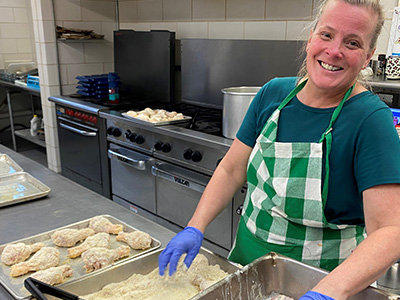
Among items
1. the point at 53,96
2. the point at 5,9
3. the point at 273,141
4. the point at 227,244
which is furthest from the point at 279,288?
the point at 5,9

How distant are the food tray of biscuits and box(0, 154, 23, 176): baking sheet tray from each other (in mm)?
920

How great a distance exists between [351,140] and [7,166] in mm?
1485

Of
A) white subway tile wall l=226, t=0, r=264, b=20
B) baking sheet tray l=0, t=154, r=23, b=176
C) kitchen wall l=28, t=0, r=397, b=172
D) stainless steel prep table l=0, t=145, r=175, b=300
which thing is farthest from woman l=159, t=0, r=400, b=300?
white subway tile wall l=226, t=0, r=264, b=20

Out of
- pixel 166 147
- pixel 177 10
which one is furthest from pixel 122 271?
pixel 177 10

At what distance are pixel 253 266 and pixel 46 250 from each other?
58 cm

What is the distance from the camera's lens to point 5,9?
490cm

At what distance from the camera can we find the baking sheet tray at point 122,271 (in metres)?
1.00

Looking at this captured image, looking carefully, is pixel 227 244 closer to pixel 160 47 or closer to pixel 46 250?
pixel 46 250

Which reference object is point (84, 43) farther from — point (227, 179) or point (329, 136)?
point (329, 136)

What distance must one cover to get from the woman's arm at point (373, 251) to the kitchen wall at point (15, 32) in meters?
5.08

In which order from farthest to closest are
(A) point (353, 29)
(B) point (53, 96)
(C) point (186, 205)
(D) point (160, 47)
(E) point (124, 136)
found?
(B) point (53, 96), (D) point (160, 47), (E) point (124, 136), (C) point (186, 205), (A) point (353, 29)

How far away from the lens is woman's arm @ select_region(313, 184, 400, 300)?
846 mm

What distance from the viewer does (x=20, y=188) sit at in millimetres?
1604

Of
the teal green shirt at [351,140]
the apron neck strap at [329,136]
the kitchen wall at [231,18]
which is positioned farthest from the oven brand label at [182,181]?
the apron neck strap at [329,136]
